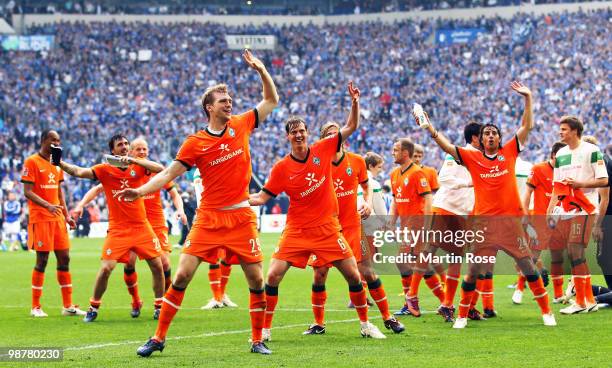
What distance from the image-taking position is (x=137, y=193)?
9.84 m

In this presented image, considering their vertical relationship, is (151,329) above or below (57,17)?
below

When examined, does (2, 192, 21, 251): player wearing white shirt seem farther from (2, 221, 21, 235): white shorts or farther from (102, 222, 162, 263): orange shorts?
(102, 222, 162, 263): orange shorts

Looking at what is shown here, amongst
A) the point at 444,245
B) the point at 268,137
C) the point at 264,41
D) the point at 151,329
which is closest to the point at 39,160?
the point at 151,329

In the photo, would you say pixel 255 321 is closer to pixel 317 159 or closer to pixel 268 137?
pixel 317 159

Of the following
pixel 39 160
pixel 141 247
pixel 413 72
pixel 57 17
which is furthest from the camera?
pixel 57 17

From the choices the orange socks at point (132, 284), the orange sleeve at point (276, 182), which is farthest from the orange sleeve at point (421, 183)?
the orange socks at point (132, 284)

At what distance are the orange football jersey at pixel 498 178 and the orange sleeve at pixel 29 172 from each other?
6488mm

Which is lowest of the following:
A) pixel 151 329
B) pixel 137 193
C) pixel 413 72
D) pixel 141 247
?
pixel 151 329

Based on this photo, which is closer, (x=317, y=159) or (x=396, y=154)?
(x=317, y=159)

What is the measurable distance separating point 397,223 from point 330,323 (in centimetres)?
274

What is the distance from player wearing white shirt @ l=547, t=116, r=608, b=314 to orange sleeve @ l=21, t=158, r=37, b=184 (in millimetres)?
7476

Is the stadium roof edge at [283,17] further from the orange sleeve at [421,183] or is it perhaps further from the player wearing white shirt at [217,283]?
the orange sleeve at [421,183]

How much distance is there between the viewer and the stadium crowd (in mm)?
52469

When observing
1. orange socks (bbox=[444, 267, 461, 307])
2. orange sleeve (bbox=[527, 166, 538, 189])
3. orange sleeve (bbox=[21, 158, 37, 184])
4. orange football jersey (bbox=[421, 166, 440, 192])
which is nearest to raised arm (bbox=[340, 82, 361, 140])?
orange socks (bbox=[444, 267, 461, 307])
